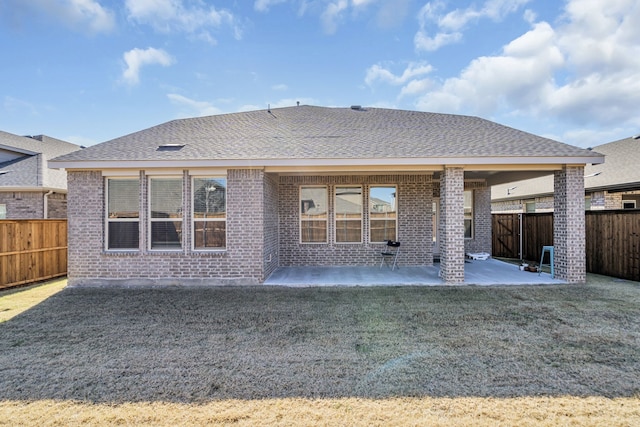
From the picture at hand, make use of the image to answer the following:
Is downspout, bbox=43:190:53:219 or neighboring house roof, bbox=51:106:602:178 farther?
downspout, bbox=43:190:53:219

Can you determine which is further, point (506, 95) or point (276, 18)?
point (506, 95)

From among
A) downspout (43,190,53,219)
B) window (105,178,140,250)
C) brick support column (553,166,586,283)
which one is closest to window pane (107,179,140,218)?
window (105,178,140,250)

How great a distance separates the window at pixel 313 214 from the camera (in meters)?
10.3

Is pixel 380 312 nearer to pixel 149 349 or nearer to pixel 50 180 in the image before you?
pixel 149 349

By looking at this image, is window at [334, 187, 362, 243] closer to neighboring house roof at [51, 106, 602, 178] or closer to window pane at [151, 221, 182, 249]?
neighboring house roof at [51, 106, 602, 178]

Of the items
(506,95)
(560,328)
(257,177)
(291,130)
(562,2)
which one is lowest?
(560,328)

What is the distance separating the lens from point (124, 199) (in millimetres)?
7832

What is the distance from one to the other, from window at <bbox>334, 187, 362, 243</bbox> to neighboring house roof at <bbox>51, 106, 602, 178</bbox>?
2.01 m

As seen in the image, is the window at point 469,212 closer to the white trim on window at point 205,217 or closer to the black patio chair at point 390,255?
the black patio chair at point 390,255

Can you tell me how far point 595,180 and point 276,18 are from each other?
14874mm

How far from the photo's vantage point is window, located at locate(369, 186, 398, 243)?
33.7ft

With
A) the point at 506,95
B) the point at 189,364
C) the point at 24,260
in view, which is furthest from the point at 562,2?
the point at 506,95

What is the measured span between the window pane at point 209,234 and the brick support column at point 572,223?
8600 mm

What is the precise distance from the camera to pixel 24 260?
8234 mm
